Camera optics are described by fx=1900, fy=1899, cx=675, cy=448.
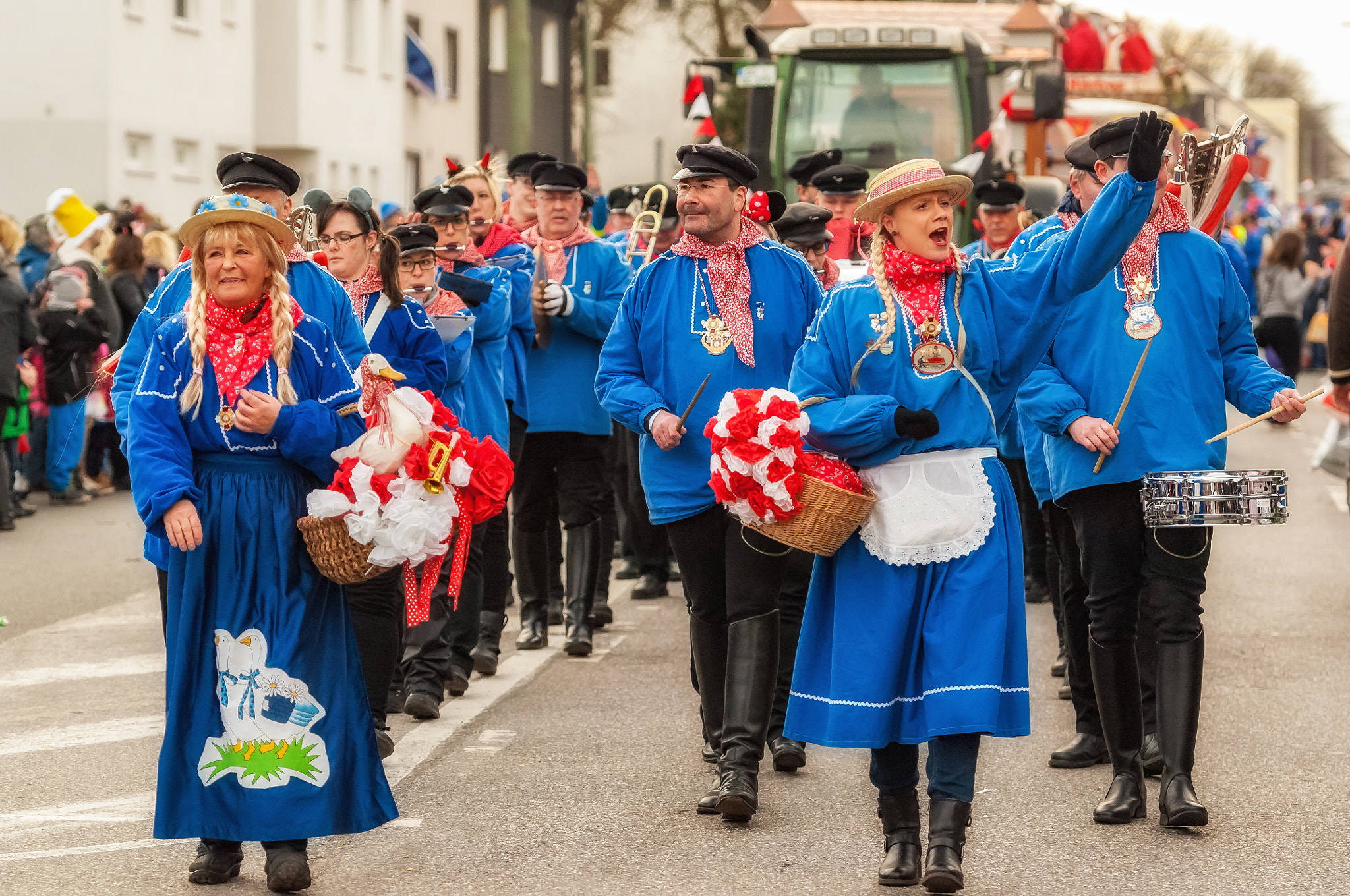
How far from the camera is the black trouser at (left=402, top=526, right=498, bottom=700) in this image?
775 centimetres

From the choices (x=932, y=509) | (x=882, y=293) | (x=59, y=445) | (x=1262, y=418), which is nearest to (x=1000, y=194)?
(x=1262, y=418)

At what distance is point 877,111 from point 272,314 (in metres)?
11.3

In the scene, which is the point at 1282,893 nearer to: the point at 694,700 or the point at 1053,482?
the point at 1053,482

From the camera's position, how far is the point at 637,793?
646cm

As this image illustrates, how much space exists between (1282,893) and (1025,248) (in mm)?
2337

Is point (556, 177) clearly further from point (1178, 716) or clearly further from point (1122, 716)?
point (1178, 716)

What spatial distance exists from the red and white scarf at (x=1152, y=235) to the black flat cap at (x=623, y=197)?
6.83m

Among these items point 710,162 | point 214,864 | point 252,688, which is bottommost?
point 214,864

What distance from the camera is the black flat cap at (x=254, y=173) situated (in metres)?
6.14

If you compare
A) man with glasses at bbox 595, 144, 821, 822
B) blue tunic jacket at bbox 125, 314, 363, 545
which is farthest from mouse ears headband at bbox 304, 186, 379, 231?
blue tunic jacket at bbox 125, 314, 363, 545

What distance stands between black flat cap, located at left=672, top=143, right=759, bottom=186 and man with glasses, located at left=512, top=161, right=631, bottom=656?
247cm

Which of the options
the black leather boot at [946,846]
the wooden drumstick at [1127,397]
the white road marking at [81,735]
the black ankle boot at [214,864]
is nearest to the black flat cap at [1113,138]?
the wooden drumstick at [1127,397]

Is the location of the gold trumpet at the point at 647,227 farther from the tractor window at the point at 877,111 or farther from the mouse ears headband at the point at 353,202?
the tractor window at the point at 877,111

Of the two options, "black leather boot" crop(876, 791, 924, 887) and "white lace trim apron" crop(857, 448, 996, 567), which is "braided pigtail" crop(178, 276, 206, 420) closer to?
"white lace trim apron" crop(857, 448, 996, 567)
